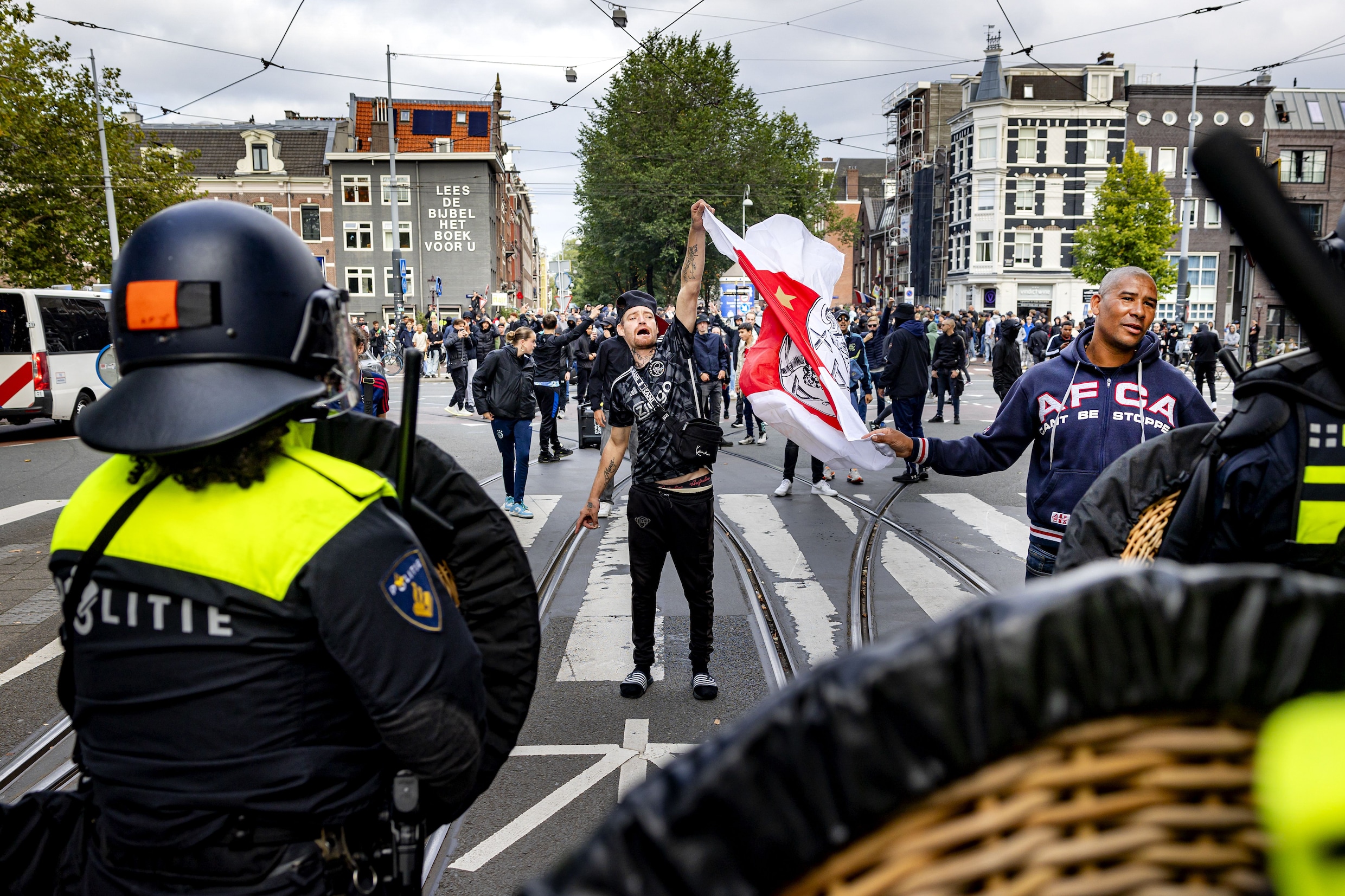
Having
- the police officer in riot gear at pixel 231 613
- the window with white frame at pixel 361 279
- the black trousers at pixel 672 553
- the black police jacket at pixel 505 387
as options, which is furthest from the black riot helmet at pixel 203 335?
the window with white frame at pixel 361 279

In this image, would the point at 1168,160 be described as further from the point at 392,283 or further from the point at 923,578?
the point at 923,578

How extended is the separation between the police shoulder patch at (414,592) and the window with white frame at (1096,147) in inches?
2340

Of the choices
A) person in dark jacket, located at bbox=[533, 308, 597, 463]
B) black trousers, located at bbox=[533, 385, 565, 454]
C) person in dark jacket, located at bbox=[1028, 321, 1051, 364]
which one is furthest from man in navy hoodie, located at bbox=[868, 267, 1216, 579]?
person in dark jacket, located at bbox=[1028, 321, 1051, 364]

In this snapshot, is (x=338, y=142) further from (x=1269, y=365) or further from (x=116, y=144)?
(x=1269, y=365)

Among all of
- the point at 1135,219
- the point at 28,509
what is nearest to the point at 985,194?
the point at 1135,219

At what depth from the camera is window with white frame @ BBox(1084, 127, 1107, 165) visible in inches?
2117

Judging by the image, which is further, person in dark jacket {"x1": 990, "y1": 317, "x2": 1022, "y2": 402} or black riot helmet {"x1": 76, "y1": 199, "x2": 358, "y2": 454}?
person in dark jacket {"x1": 990, "y1": 317, "x2": 1022, "y2": 402}

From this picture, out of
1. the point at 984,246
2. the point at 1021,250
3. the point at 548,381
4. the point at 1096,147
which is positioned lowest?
the point at 548,381

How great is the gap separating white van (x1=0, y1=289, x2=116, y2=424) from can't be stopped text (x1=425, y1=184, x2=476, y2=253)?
3935 centimetres

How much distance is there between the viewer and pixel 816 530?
916 centimetres

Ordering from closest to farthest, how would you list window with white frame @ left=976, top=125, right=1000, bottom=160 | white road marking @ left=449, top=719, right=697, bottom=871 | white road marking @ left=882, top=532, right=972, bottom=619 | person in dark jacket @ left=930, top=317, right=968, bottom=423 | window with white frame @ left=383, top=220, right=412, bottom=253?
white road marking @ left=449, top=719, right=697, bottom=871 → white road marking @ left=882, top=532, right=972, bottom=619 → person in dark jacket @ left=930, top=317, right=968, bottom=423 → window with white frame @ left=976, top=125, right=1000, bottom=160 → window with white frame @ left=383, top=220, right=412, bottom=253

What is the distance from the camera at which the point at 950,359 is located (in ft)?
55.3

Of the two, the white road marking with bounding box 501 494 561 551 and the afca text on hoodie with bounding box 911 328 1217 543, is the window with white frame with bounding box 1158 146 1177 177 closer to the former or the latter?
the white road marking with bounding box 501 494 561 551

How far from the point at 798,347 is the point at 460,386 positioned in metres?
16.2
